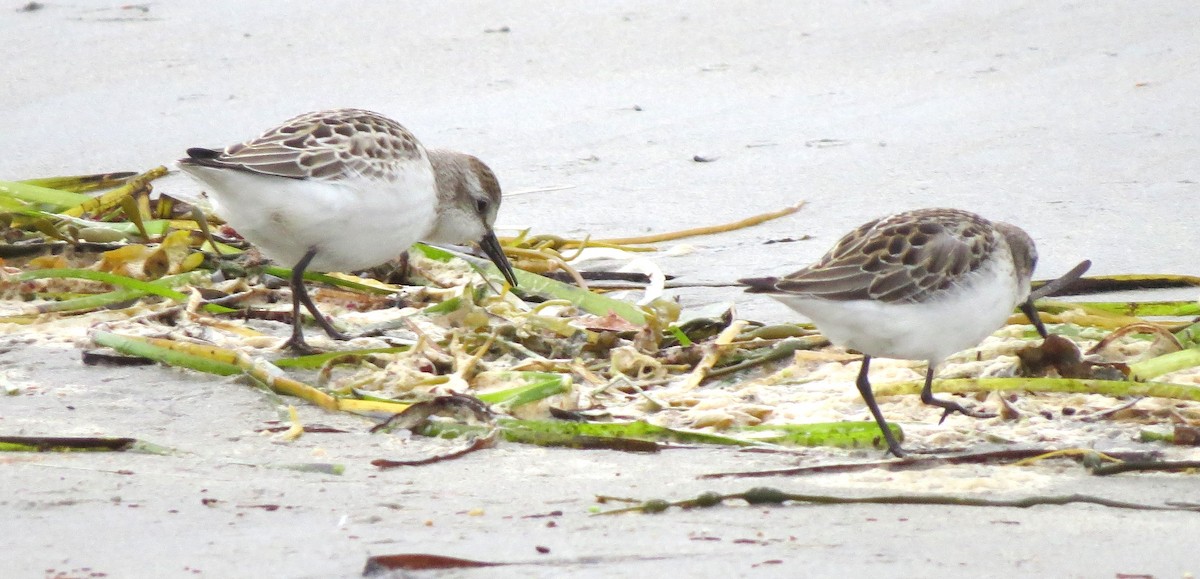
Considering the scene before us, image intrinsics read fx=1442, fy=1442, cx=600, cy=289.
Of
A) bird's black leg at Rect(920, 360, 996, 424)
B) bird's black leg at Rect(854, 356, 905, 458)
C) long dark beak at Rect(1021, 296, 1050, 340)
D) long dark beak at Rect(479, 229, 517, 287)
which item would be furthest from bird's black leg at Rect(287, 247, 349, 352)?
long dark beak at Rect(1021, 296, 1050, 340)

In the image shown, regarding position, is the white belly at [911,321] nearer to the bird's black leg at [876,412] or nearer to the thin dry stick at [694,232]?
the bird's black leg at [876,412]

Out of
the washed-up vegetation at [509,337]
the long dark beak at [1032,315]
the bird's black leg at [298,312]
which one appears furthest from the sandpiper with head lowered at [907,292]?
the bird's black leg at [298,312]

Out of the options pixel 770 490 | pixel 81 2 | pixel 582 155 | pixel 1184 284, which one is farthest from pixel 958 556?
pixel 81 2

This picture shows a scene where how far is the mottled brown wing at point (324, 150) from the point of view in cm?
496

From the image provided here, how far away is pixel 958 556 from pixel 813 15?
21.6 feet

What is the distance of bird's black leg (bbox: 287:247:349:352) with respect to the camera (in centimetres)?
501

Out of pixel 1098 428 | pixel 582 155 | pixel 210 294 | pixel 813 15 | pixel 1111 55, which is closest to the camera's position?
pixel 1098 428

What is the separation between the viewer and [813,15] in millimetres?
9008

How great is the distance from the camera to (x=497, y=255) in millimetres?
5879

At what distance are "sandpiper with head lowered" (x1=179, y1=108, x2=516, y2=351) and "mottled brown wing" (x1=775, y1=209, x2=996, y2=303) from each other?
1.73m

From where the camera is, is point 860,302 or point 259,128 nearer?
point 860,302

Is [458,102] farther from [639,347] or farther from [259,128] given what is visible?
[639,347]

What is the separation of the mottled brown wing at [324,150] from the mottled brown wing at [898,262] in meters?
1.79

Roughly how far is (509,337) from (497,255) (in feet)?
2.77
